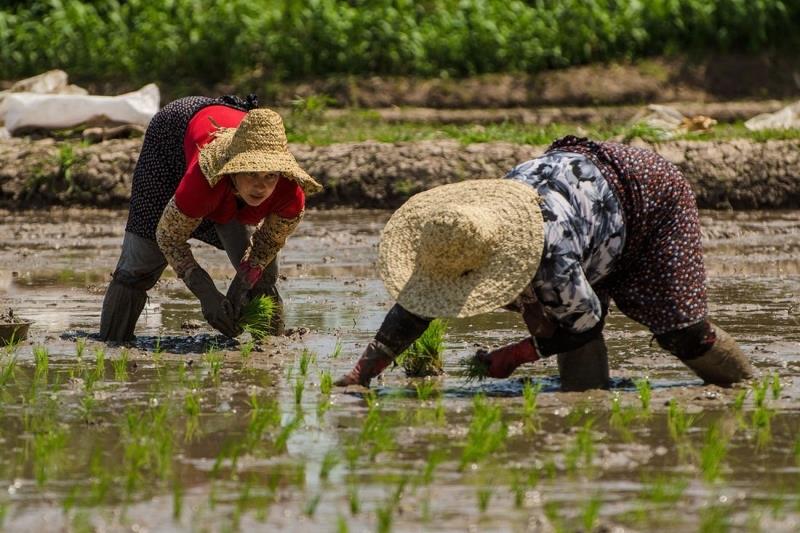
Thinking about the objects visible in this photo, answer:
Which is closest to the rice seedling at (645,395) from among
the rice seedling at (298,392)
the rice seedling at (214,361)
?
the rice seedling at (298,392)

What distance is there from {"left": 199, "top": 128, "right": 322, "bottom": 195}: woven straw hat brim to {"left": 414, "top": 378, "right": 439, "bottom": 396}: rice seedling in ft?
3.05

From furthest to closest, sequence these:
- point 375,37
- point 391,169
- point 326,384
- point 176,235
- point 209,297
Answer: point 375,37 → point 391,169 → point 209,297 → point 176,235 → point 326,384

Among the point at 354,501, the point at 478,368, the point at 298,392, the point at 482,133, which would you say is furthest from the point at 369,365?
the point at 482,133

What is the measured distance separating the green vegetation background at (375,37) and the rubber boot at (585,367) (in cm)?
1171

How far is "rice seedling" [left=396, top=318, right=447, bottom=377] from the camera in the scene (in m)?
5.93

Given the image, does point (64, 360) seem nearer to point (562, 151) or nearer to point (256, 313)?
point (256, 313)

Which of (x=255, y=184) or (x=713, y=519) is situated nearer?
(x=713, y=519)

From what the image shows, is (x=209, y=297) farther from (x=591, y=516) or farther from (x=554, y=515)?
(x=591, y=516)

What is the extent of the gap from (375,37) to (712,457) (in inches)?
533

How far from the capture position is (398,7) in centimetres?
1784

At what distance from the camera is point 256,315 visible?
21.2 ft

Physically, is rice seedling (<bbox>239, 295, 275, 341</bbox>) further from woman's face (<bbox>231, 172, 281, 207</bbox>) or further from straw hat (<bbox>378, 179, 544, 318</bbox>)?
straw hat (<bbox>378, 179, 544, 318</bbox>)

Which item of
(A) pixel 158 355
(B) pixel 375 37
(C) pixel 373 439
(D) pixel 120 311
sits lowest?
(B) pixel 375 37

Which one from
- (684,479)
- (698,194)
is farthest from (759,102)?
(684,479)
